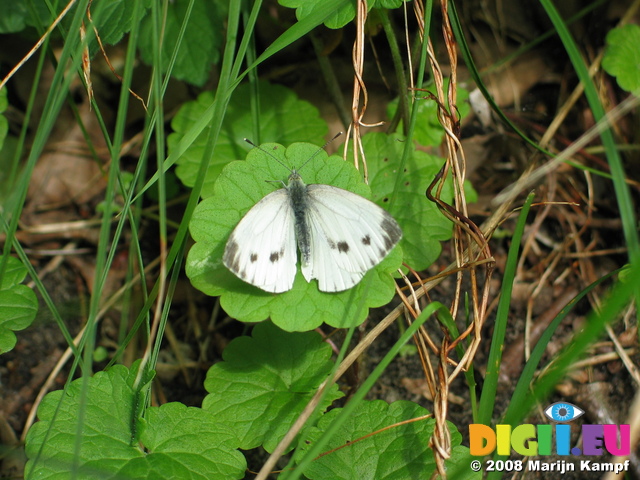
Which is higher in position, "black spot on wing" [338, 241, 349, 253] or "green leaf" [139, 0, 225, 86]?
"green leaf" [139, 0, 225, 86]

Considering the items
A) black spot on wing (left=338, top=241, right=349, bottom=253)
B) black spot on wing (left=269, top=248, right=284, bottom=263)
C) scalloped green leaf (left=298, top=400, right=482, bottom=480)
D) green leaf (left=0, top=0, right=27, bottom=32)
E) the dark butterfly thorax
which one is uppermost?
green leaf (left=0, top=0, right=27, bottom=32)

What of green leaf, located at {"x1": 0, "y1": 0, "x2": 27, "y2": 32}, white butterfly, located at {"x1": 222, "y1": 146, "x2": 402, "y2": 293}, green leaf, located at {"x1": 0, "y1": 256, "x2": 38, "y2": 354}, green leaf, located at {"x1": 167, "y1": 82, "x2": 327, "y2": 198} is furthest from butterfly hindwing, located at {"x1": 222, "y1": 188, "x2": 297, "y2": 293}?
green leaf, located at {"x1": 0, "y1": 0, "x2": 27, "y2": 32}

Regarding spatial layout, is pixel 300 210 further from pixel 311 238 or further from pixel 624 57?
pixel 624 57

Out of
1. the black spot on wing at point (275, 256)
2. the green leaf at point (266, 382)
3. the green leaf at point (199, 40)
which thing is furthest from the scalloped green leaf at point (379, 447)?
the green leaf at point (199, 40)

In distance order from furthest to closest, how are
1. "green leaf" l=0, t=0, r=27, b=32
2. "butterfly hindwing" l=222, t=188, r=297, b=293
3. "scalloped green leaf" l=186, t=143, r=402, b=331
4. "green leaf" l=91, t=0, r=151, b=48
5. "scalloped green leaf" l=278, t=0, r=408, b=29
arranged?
"green leaf" l=0, t=0, r=27, b=32 < "green leaf" l=91, t=0, r=151, b=48 < "scalloped green leaf" l=278, t=0, r=408, b=29 < "scalloped green leaf" l=186, t=143, r=402, b=331 < "butterfly hindwing" l=222, t=188, r=297, b=293

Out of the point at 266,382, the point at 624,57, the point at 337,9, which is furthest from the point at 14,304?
the point at 624,57

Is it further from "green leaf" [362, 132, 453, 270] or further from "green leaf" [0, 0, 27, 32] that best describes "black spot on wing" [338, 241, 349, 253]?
"green leaf" [0, 0, 27, 32]
